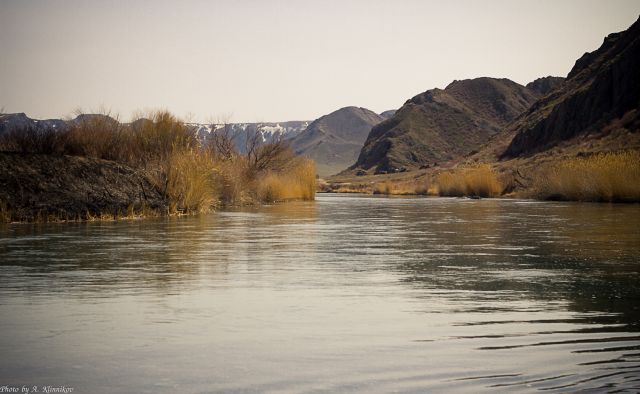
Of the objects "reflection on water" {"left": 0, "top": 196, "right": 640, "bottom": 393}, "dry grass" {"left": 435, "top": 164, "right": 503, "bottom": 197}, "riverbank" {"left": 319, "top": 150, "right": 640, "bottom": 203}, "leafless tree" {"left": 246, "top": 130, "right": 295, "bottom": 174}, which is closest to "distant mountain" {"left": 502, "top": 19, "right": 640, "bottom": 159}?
"riverbank" {"left": 319, "top": 150, "right": 640, "bottom": 203}

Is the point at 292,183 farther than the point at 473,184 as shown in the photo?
No

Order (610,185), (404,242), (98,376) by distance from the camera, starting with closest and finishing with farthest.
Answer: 1. (98,376)
2. (404,242)
3. (610,185)

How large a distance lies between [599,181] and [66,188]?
27875 millimetres

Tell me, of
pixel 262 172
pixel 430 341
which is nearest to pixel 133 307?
pixel 430 341

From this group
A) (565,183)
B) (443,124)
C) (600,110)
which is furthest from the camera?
(443,124)

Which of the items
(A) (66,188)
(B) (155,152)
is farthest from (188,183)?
(A) (66,188)

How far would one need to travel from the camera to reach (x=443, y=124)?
169 meters

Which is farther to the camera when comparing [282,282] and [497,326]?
[282,282]

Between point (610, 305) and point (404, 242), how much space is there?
9.00 m

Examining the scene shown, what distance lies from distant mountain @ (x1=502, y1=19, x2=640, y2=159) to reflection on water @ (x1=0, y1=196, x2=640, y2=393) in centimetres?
5859

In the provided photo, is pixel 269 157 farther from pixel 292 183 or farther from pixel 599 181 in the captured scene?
pixel 599 181

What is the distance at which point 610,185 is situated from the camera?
3875 cm

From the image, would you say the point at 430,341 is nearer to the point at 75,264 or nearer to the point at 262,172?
the point at 75,264

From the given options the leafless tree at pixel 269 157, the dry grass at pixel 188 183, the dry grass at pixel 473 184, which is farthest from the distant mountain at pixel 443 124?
the dry grass at pixel 188 183
